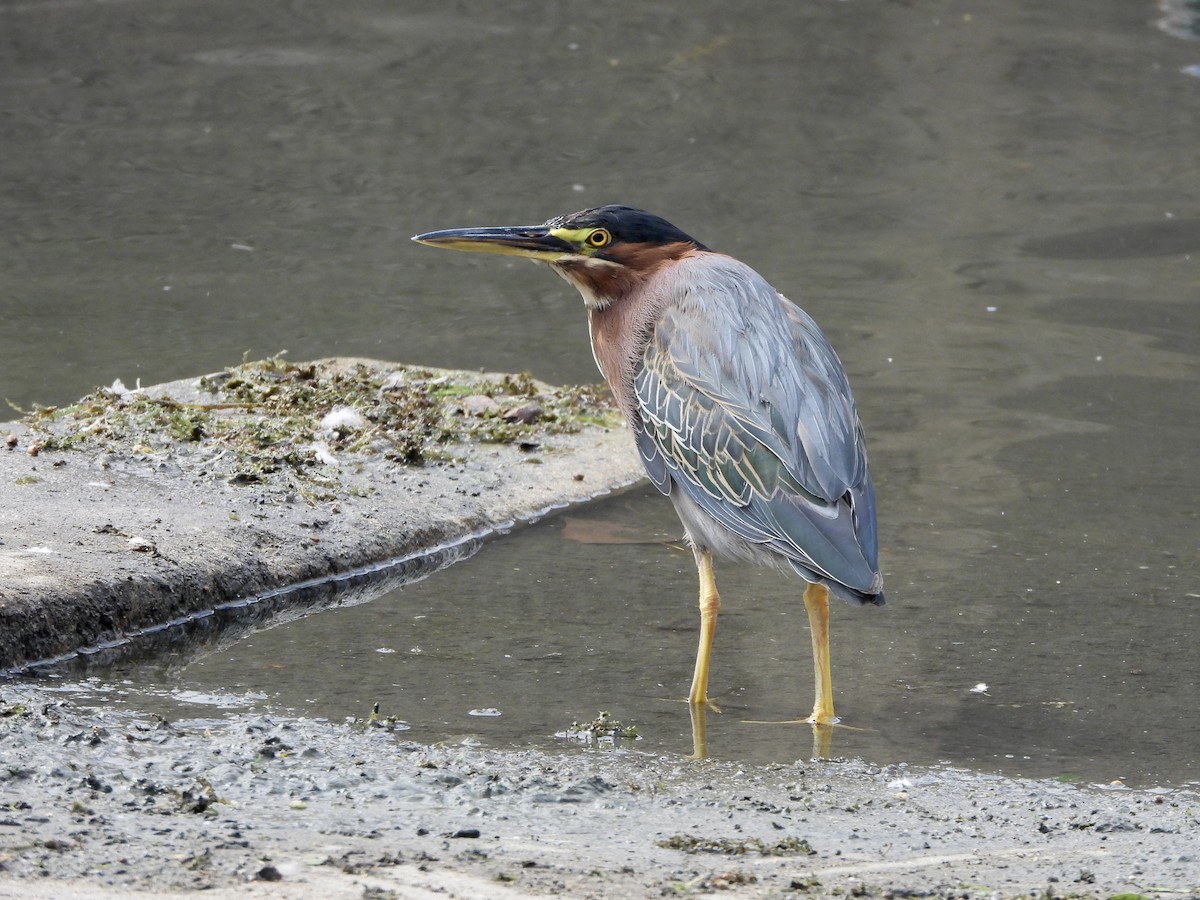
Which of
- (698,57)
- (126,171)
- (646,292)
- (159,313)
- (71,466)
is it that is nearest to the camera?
(646,292)

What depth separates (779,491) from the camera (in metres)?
4.67

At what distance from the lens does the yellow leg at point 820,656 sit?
4754 millimetres

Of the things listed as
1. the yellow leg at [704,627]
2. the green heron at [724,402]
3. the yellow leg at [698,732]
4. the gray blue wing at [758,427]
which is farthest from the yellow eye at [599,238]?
the yellow leg at [698,732]

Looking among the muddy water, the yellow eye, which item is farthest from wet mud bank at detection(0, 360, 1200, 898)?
the yellow eye

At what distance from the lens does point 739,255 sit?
407 inches

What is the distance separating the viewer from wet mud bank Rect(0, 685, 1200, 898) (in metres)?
3.25

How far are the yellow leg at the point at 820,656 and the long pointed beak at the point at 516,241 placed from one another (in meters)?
1.23

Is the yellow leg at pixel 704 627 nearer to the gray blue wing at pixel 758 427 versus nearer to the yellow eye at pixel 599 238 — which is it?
the gray blue wing at pixel 758 427

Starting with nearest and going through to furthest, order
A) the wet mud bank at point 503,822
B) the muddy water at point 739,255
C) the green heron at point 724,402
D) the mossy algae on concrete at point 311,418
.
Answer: the wet mud bank at point 503,822
the green heron at point 724,402
the muddy water at point 739,255
the mossy algae on concrete at point 311,418

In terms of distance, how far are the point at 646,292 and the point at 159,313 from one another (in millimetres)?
4775

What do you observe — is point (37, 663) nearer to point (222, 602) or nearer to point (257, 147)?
point (222, 602)

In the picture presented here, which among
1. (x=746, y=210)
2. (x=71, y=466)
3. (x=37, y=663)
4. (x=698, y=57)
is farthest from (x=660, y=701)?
(x=698, y=57)

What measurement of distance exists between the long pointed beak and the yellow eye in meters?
0.06

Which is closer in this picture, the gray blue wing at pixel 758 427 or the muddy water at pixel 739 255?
the gray blue wing at pixel 758 427
